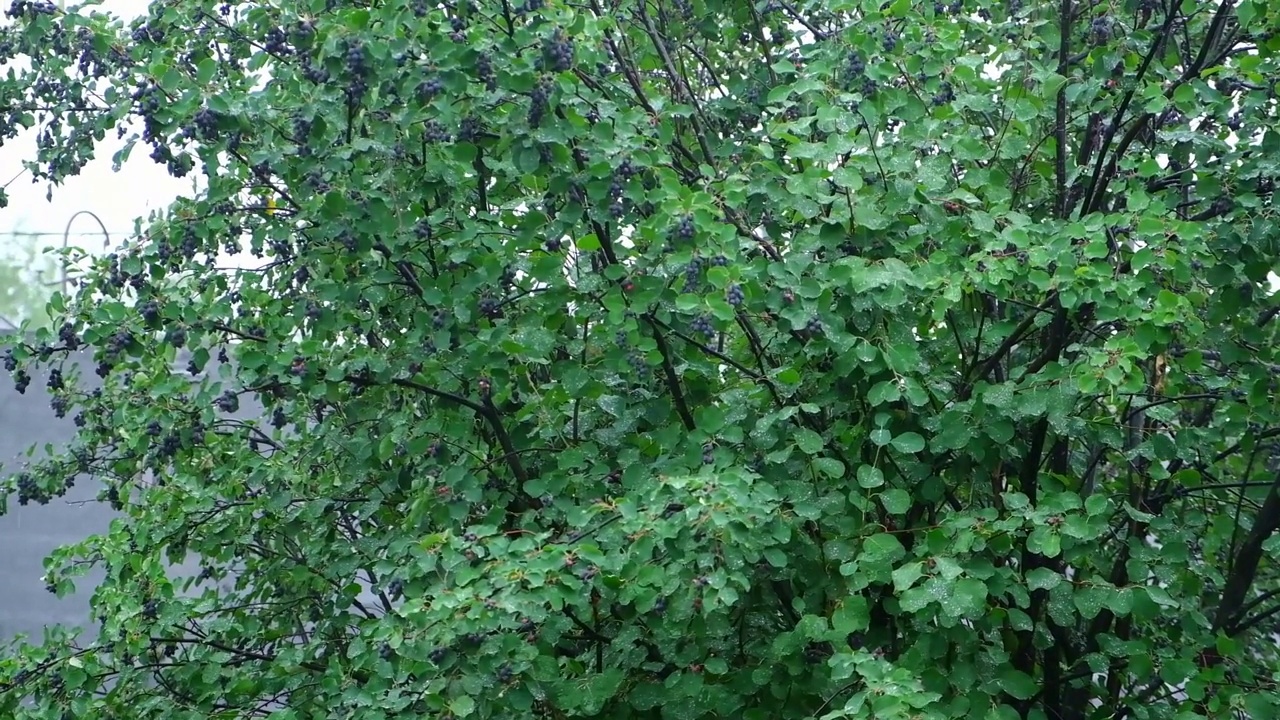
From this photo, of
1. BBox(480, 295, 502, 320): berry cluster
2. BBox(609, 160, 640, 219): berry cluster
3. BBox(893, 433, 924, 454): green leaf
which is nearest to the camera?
BBox(609, 160, 640, 219): berry cluster

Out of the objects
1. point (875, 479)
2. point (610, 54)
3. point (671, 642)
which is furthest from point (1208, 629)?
point (610, 54)

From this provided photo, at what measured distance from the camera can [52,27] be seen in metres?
4.25

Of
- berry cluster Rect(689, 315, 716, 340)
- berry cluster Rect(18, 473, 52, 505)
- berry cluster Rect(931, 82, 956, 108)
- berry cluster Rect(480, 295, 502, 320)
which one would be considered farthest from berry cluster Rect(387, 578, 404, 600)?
berry cluster Rect(931, 82, 956, 108)

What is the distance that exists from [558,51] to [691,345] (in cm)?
98

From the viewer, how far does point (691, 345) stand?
401 cm

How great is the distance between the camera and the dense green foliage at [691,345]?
352 cm

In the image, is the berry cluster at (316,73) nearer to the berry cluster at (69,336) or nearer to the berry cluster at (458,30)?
the berry cluster at (458,30)

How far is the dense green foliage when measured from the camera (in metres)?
3.52

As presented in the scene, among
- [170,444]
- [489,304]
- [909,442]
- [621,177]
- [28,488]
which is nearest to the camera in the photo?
[621,177]

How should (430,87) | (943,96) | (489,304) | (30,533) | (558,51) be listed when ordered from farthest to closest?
(30,533), (943,96), (489,304), (430,87), (558,51)

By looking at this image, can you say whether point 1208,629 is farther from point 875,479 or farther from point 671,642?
point 671,642

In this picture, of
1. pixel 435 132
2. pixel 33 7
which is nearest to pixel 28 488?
pixel 33 7

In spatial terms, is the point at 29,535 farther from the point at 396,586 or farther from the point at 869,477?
the point at 869,477

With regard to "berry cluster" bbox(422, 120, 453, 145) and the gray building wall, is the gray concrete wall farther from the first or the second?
"berry cluster" bbox(422, 120, 453, 145)
